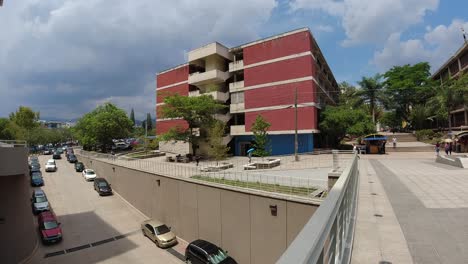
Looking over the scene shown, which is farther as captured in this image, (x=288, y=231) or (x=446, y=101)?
(x=446, y=101)

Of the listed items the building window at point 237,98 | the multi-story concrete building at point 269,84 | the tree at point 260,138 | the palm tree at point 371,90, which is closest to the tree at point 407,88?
the palm tree at point 371,90

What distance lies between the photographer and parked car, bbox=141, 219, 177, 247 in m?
18.0

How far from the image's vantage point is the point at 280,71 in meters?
33.7

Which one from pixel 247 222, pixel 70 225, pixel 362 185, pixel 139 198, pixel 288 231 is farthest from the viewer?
pixel 139 198

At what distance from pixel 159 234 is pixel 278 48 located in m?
26.4

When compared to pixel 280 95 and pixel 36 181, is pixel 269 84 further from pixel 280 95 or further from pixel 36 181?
pixel 36 181

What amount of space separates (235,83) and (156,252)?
26349mm

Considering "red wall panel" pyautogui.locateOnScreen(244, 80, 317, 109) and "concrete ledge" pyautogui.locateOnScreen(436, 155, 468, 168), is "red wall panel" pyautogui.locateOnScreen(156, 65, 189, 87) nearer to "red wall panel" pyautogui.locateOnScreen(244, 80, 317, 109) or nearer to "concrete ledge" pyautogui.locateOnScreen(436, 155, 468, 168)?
"red wall panel" pyautogui.locateOnScreen(244, 80, 317, 109)

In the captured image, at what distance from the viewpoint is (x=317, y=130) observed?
109ft

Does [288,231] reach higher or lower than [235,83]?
lower

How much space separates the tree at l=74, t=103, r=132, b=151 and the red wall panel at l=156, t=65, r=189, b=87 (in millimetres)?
9939

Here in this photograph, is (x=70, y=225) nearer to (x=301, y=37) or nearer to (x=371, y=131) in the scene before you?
(x=301, y=37)

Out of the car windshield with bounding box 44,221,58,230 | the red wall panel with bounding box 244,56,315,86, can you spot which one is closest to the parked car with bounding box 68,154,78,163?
the car windshield with bounding box 44,221,58,230

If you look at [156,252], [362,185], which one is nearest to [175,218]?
[156,252]
